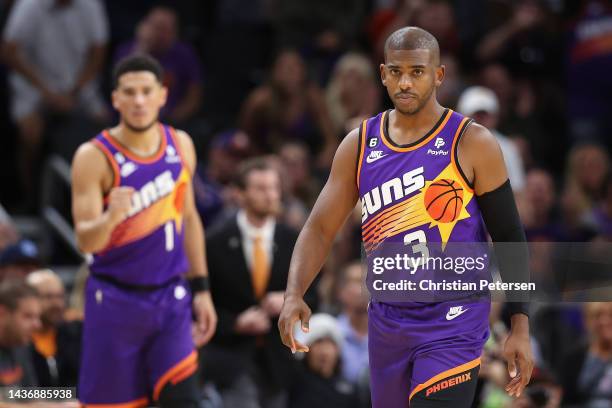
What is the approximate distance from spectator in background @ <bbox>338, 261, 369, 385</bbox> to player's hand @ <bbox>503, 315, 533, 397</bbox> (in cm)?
391

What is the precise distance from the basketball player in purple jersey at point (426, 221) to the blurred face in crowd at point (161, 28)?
658 cm

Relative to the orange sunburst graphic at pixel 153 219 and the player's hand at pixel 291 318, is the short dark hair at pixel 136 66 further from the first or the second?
the player's hand at pixel 291 318

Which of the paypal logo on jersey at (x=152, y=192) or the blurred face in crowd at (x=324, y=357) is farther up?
the paypal logo on jersey at (x=152, y=192)

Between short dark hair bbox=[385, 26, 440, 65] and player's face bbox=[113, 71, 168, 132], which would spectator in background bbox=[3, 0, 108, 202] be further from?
short dark hair bbox=[385, 26, 440, 65]

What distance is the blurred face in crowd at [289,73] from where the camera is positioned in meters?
12.4

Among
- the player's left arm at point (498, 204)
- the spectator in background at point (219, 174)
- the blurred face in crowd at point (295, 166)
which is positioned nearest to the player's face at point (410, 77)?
the player's left arm at point (498, 204)

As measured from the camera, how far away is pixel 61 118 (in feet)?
38.9

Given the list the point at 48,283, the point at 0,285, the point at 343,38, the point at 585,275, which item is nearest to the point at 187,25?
the point at 343,38

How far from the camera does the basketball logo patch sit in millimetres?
5707

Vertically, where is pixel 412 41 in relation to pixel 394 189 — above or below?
above

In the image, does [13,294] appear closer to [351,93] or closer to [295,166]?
[295,166]

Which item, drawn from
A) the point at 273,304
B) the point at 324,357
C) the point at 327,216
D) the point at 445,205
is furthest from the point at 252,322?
the point at 445,205

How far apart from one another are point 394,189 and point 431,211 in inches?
7.9

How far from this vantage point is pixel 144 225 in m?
7.32
